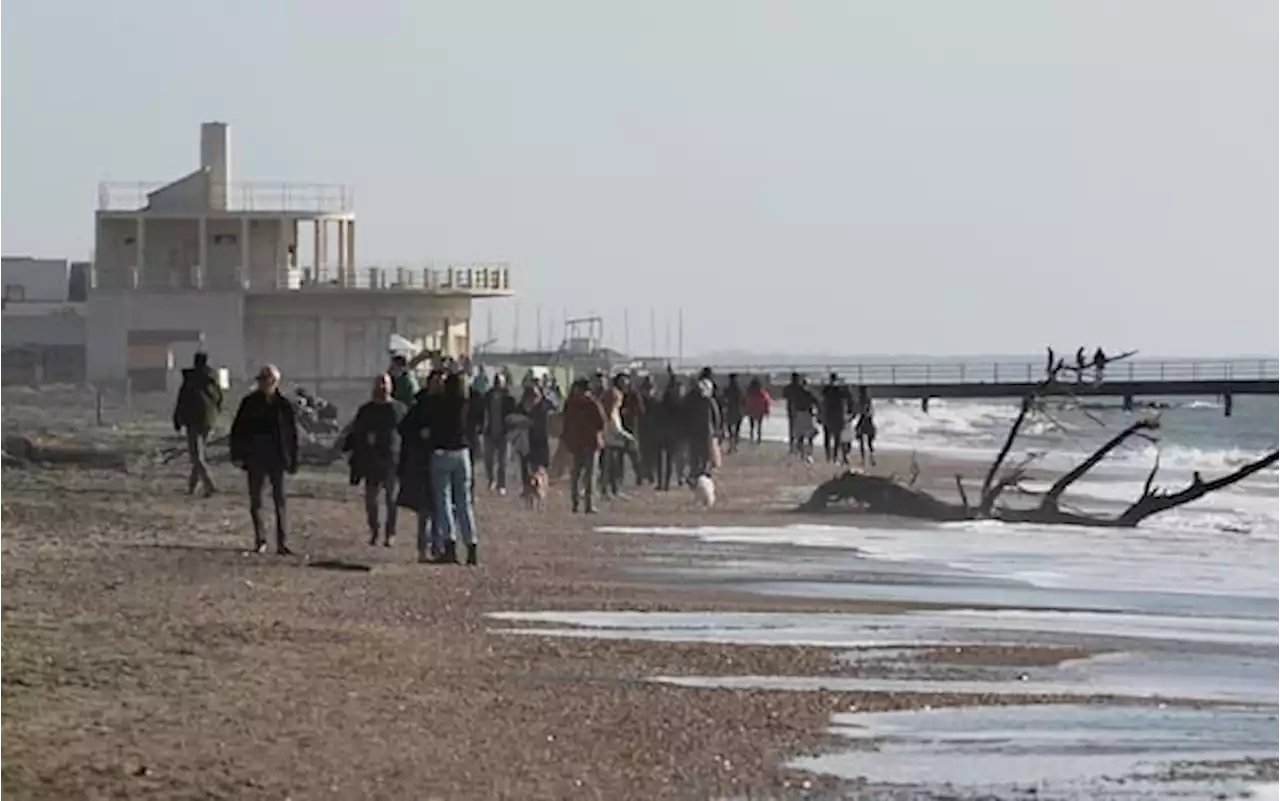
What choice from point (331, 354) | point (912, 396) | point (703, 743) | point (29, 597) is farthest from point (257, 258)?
point (703, 743)

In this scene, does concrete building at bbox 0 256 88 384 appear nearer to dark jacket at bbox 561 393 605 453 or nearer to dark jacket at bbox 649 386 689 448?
dark jacket at bbox 649 386 689 448

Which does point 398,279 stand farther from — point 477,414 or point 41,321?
point 477,414

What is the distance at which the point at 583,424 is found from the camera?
85.1 ft

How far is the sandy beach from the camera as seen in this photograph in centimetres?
988

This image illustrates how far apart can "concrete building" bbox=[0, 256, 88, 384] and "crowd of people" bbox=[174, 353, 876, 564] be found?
34.9m

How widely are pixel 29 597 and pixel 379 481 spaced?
18.8 feet

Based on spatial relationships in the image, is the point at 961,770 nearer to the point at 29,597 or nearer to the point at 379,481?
the point at 29,597

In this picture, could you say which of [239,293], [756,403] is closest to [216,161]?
[239,293]

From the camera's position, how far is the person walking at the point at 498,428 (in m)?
30.5

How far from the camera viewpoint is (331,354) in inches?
2798

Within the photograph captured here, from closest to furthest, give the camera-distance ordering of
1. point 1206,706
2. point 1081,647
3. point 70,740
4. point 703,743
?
point 70,740
point 703,743
point 1206,706
point 1081,647

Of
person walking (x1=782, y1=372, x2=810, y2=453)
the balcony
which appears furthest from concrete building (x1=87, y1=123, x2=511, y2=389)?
person walking (x1=782, y1=372, x2=810, y2=453)

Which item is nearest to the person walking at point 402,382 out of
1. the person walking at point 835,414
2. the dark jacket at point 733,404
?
the person walking at point 835,414

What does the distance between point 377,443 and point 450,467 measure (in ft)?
4.90
